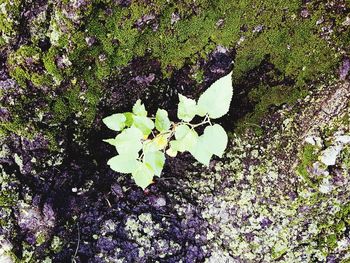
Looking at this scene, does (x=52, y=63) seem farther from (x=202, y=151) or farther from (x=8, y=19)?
(x=202, y=151)

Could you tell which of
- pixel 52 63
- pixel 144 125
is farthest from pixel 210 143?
pixel 52 63

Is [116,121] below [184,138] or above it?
above

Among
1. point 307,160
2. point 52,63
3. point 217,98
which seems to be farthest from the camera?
point 307,160

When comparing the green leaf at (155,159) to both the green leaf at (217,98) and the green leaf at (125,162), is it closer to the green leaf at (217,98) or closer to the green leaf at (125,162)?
the green leaf at (125,162)

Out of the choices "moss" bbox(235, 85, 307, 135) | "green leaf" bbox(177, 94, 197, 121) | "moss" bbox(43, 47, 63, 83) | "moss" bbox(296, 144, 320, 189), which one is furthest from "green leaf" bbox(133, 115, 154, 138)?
"moss" bbox(296, 144, 320, 189)

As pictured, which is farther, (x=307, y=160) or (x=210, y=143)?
(x=307, y=160)

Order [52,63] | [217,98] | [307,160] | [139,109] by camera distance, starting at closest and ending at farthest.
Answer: [217,98] < [52,63] < [139,109] < [307,160]
